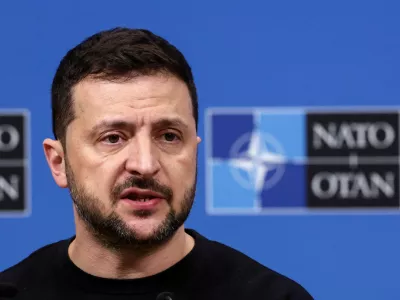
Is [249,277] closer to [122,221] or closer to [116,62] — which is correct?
[122,221]

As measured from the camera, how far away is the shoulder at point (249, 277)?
44.2 inches

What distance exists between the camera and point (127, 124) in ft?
3.43

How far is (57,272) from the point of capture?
1166 mm

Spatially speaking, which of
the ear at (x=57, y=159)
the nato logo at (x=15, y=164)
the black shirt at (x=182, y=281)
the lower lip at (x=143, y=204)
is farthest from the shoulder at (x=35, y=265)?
the nato logo at (x=15, y=164)

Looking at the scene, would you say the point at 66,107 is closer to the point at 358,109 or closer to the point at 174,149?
the point at 174,149

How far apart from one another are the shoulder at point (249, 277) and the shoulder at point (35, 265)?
0.20 meters

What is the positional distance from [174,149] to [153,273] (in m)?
0.17

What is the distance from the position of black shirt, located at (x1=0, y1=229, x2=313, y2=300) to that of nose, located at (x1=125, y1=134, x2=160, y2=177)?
0.52ft

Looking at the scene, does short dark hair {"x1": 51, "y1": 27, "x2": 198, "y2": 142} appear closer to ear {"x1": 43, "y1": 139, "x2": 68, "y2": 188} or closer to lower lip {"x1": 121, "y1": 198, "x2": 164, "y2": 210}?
ear {"x1": 43, "y1": 139, "x2": 68, "y2": 188}

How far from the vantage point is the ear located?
1154 mm

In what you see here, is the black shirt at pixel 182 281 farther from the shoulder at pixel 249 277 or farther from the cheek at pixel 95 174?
the cheek at pixel 95 174

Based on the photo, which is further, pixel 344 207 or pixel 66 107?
pixel 344 207

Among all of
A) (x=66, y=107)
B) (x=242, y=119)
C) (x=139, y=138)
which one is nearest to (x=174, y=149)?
(x=139, y=138)

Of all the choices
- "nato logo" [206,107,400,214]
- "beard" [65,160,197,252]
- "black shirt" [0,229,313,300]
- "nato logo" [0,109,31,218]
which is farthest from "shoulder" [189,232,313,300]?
"nato logo" [0,109,31,218]
